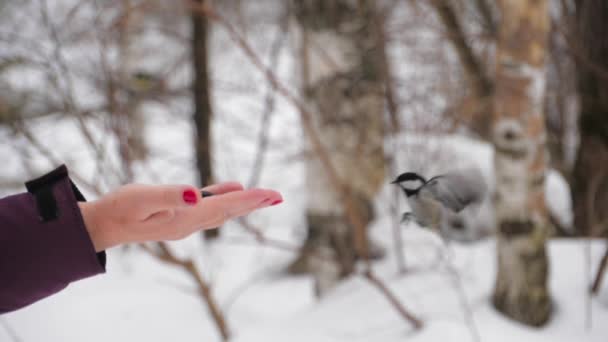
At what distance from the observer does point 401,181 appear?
528 millimetres

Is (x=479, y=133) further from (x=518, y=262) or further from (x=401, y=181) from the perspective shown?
(x=401, y=181)

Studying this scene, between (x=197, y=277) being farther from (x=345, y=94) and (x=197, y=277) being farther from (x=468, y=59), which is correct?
(x=468, y=59)

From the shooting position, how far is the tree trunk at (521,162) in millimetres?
1386

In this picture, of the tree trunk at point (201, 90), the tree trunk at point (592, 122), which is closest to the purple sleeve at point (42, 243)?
the tree trunk at point (592, 122)

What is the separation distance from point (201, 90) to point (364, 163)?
5.48 ft

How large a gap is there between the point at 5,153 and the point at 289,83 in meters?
1.80

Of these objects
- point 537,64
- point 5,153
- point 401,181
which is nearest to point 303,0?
point 537,64

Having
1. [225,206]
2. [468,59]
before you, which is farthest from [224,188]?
[468,59]

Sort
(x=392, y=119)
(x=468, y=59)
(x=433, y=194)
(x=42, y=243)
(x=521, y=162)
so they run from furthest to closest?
(x=468, y=59)
(x=392, y=119)
(x=521, y=162)
(x=433, y=194)
(x=42, y=243)

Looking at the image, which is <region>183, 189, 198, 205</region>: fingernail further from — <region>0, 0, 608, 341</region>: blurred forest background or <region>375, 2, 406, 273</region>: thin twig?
<region>375, 2, 406, 273</region>: thin twig

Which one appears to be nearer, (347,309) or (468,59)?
(347,309)

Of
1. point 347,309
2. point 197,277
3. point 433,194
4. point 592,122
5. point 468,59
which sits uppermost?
point 468,59

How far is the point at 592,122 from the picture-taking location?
2.32 metres

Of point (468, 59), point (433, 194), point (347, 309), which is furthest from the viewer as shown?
point (468, 59)
